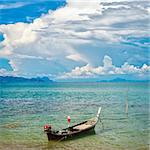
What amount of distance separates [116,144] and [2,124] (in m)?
4.26

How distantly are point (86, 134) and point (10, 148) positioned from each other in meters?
2.15

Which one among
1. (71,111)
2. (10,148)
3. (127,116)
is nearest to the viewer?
(10,148)

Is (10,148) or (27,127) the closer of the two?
(10,148)

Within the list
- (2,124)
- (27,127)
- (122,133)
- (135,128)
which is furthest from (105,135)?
(2,124)

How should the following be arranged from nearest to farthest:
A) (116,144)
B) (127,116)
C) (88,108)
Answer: (116,144)
(127,116)
(88,108)

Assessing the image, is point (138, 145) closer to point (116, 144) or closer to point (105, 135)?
point (116, 144)

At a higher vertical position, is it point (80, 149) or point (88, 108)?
point (88, 108)

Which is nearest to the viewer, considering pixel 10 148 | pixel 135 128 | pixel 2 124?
pixel 10 148

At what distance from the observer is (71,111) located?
50.8 feet

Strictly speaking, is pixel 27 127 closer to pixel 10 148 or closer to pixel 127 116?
pixel 10 148

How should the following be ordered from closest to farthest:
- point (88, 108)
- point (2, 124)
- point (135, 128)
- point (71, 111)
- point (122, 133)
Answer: point (122, 133) < point (135, 128) < point (2, 124) < point (71, 111) < point (88, 108)

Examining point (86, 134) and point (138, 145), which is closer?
point (138, 145)

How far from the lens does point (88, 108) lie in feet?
54.4

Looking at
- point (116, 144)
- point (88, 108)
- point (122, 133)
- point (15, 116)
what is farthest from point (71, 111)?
point (116, 144)
